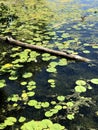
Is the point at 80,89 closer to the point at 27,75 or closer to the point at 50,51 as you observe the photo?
the point at 27,75

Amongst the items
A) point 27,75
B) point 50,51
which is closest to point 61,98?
point 27,75

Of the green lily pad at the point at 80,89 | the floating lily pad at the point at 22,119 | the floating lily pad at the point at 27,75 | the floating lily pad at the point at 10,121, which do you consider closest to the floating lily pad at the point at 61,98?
the green lily pad at the point at 80,89

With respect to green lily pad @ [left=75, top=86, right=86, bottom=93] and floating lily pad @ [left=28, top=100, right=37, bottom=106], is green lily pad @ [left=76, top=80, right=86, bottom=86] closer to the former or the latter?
green lily pad @ [left=75, top=86, right=86, bottom=93]

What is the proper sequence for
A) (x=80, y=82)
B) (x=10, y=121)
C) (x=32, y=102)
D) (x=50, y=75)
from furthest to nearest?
(x=50, y=75)
(x=80, y=82)
(x=32, y=102)
(x=10, y=121)

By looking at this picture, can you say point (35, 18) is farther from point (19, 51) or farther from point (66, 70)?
point (66, 70)

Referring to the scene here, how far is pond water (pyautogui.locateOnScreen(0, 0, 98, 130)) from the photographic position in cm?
538

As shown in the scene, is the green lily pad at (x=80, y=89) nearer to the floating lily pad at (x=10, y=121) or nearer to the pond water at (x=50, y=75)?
the pond water at (x=50, y=75)

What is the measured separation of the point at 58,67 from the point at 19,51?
1.88 metres

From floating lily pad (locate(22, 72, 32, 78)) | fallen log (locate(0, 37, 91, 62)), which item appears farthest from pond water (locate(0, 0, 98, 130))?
fallen log (locate(0, 37, 91, 62))

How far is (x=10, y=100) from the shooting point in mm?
5930

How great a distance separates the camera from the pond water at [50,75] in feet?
17.6

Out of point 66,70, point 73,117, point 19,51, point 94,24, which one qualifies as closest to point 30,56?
point 19,51

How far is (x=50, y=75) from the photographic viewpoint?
713 centimetres

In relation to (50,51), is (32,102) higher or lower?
lower
